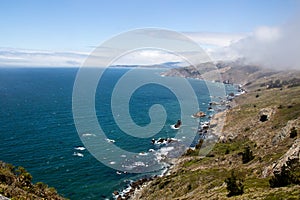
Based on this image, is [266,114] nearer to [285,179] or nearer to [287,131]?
[287,131]

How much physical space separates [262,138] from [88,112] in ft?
254

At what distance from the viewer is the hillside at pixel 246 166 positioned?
3481 cm

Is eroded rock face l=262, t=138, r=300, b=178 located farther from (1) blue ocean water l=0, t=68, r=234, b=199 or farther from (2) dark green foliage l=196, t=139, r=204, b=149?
(2) dark green foliage l=196, t=139, r=204, b=149

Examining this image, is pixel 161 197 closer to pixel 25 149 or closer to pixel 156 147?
pixel 156 147

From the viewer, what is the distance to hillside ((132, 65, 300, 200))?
34.8 metres

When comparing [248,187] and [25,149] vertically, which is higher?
[248,187]

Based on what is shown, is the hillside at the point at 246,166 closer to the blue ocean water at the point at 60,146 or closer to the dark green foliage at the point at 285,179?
the dark green foliage at the point at 285,179

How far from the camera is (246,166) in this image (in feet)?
189

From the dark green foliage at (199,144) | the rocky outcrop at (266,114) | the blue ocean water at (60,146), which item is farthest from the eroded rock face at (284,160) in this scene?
the rocky outcrop at (266,114)

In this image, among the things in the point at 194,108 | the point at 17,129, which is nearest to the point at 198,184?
the point at 17,129

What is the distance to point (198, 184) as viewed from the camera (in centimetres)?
5562

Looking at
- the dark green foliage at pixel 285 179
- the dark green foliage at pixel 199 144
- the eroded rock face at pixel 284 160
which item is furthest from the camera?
the dark green foliage at pixel 199 144

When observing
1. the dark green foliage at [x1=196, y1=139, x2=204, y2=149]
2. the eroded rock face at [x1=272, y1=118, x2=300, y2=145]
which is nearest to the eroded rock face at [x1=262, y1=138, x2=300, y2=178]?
the eroded rock face at [x1=272, y1=118, x2=300, y2=145]

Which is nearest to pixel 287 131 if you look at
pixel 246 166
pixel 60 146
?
pixel 246 166
